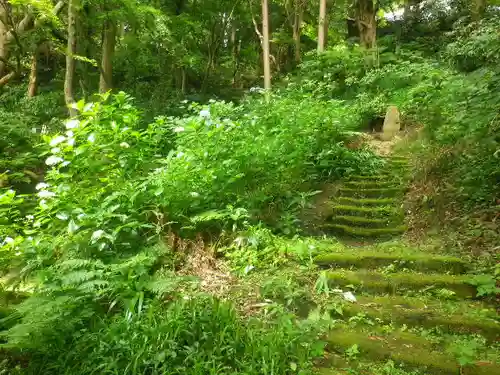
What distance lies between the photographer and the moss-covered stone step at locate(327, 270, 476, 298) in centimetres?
412

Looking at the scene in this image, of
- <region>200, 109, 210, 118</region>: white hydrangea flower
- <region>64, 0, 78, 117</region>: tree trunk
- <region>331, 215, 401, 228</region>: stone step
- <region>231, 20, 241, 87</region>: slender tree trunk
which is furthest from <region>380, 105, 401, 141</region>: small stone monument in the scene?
<region>231, 20, 241, 87</region>: slender tree trunk

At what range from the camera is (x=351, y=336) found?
11.6 ft

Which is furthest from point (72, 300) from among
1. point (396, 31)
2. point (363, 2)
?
point (396, 31)

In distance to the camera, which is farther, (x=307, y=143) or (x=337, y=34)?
(x=337, y=34)

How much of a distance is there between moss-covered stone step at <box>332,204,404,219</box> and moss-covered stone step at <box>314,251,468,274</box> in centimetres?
145

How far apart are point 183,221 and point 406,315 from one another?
8.85 ft

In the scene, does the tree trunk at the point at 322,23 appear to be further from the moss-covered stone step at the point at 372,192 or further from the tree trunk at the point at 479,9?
the moss-covered stone step at the point at 372,192

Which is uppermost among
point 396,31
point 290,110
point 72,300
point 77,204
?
point 396,31

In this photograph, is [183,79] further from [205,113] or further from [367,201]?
[367,201]

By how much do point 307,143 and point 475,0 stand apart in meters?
11.4

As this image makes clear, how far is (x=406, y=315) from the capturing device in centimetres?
378

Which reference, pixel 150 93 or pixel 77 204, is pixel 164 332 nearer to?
pixel 77 204

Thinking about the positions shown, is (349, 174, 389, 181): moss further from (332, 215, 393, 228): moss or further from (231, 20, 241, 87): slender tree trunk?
(231, 20, 241, 87): slender tree trunk

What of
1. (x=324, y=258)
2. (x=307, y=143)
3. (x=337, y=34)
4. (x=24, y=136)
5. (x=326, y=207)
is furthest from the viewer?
(x=337, y=34)
